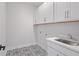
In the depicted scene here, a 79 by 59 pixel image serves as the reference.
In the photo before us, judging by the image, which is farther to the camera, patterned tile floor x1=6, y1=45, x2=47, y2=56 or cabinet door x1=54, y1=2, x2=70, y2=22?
patterned tile floor x1=6, y1=45, x2=47, y2=56

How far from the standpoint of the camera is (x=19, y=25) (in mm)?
4074

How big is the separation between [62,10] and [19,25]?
2.35 meters

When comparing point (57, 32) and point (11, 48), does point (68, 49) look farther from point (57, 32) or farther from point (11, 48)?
point (11, 48)

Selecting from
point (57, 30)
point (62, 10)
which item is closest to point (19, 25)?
point (57, 30)

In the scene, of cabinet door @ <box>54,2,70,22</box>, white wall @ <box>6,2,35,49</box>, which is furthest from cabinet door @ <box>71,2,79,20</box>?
white wall @ <box>6,2,35,49</box>

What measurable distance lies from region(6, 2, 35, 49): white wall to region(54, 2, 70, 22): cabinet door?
1.87 metres

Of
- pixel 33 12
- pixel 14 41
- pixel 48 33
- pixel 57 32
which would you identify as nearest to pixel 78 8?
pixel 57 32

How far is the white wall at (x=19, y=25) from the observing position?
12.5ft

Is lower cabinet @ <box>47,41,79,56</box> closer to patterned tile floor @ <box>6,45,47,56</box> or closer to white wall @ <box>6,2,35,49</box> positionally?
patterned tile floor @ <box>6,45,47,56</box>

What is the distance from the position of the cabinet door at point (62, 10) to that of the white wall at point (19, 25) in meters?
1.87

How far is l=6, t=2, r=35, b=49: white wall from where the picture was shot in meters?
3.80

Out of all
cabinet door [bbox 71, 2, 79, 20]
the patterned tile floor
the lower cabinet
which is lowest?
the patterned tile floor

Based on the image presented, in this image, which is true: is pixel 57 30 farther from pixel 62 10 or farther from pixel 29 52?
pixel 29 52

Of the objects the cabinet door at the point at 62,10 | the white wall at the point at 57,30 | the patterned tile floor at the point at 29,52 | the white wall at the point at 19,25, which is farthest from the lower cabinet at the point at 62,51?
the white wall at the point at 19,25
